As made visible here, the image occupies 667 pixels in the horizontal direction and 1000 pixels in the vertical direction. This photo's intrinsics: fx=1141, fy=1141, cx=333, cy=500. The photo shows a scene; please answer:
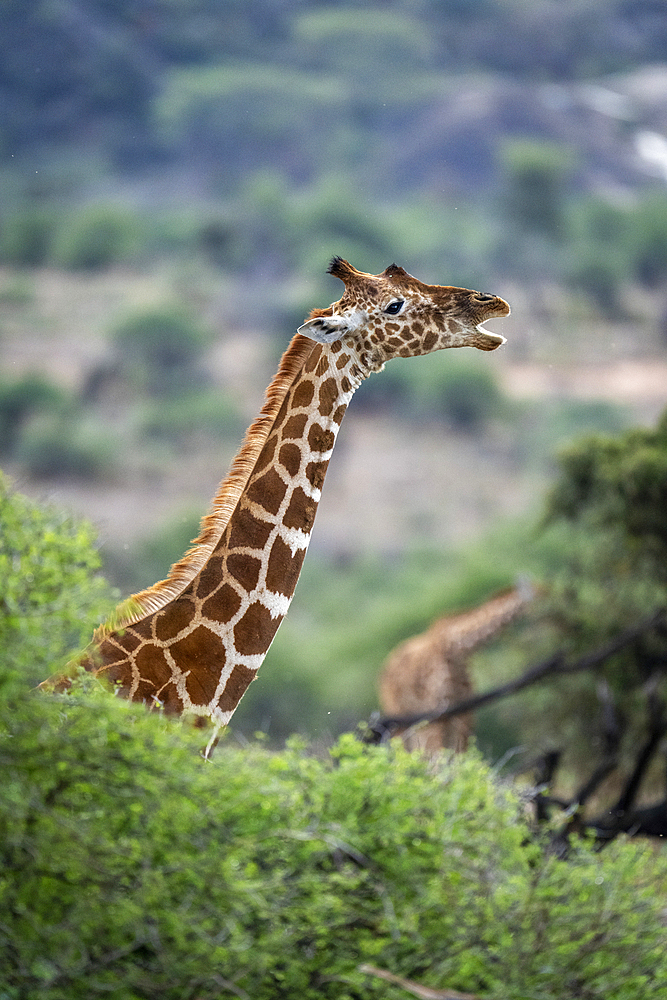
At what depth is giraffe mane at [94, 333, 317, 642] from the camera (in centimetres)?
314

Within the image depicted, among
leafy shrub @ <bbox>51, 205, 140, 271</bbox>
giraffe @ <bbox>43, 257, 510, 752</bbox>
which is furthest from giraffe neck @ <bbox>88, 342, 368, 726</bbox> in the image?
leafy shrub @ <bbox>51, 205, 140, 271</bbox>

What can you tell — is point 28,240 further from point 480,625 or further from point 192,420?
point 480,625

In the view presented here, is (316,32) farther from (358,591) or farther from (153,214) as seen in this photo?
(358,591)

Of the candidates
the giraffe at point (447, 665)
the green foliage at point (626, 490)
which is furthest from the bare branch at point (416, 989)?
the green foliage at point (626, 490)

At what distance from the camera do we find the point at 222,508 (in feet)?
10.7

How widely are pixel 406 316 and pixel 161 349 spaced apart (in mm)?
37554

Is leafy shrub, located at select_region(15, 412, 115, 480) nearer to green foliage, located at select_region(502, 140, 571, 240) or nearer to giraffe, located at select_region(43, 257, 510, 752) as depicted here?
green foliage, located at select_region(502, 140, 571, 240)

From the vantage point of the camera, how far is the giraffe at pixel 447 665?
27.2 feet

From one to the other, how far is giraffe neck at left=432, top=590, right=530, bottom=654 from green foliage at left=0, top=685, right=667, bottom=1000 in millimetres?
5242

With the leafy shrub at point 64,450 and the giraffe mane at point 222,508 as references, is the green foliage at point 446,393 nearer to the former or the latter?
the leafy shrub at point 64,450

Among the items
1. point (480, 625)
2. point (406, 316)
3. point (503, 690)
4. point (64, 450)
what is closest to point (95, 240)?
point (64, 450)

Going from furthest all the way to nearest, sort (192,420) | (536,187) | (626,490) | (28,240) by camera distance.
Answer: (28,240) < (536,187) < (192,420) < (626,490)

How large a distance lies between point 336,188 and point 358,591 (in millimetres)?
19296

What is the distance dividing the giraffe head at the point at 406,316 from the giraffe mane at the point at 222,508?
17 centimetres
